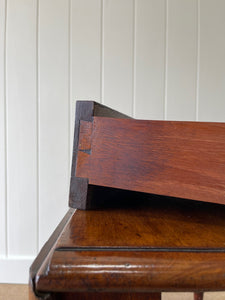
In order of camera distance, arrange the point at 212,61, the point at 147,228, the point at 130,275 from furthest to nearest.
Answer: the point at 212,61, the point at 147,228, the point at 130,275

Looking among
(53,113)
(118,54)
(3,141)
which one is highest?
(118,54)

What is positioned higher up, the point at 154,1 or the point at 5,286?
the point at 154,1

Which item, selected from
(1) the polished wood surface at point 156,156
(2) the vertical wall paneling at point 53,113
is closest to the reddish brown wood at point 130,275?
(1) the polished wood surface at point 156,156

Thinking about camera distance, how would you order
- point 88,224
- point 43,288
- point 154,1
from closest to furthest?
point 43,288 → point 88,224 → point 154,1

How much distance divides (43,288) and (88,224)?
124mm

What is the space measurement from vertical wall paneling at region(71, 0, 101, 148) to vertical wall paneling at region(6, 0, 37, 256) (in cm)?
18

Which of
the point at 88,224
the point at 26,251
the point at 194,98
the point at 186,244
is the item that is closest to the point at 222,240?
the point at 186,244

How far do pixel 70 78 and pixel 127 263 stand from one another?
3.26 ft

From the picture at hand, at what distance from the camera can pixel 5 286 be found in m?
1.08

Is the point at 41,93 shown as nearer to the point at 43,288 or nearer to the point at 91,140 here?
the point at 91,140

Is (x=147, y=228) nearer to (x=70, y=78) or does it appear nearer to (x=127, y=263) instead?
(x=127, y=263)

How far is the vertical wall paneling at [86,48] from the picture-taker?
109 centimetres

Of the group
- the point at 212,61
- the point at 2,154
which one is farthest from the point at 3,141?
the point at 212,61

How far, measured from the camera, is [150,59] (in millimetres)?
1090
